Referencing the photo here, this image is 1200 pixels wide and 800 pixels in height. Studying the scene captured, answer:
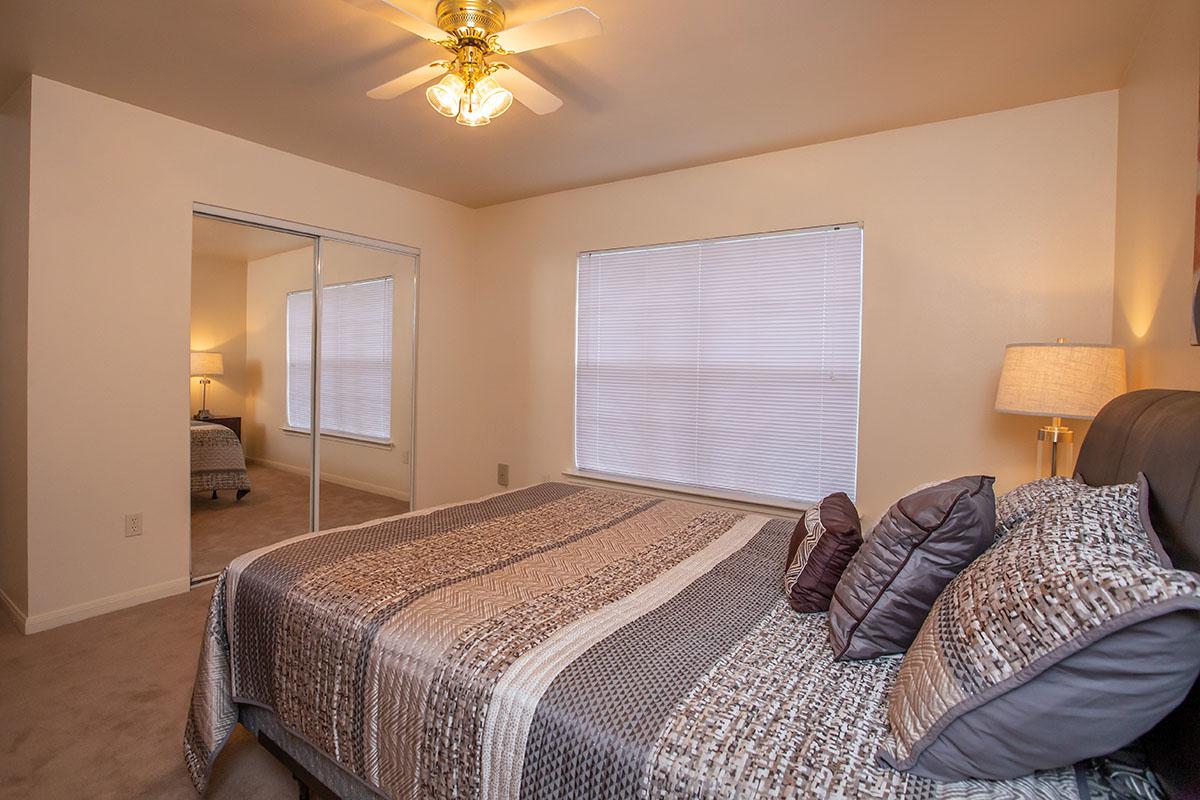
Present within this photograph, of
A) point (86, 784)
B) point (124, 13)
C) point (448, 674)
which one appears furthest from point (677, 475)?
point (124, 13)

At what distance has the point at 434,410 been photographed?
14.7 ft

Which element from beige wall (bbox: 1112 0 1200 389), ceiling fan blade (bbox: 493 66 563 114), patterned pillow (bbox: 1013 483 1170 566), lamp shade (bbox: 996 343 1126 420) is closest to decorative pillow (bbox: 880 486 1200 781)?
patterned pillow (bbox: 1013 483 1170 566)

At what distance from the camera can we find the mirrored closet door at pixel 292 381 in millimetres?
3316

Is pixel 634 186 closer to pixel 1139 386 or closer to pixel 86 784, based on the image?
pixel 1139 386

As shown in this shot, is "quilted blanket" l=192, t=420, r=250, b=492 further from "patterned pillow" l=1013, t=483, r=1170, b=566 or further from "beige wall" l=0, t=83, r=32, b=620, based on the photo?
"patterned pillow" l=1013, t=483, r=1170, b=566

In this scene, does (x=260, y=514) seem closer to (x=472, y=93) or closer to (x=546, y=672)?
(x=472, y=93)

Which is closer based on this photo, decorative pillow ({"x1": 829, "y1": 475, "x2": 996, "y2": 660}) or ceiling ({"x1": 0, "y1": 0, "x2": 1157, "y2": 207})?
decorative pillow ({"x1": 829, "y1": 475, "x2": 996, "y2": 660})

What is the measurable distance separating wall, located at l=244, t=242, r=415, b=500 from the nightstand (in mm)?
46

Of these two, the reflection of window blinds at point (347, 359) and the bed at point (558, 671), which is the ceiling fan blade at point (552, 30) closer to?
the bed at point (558, 671)

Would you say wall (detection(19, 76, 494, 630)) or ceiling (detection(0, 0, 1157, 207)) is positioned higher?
ceiling (detection(0, 0, 1157, 207))

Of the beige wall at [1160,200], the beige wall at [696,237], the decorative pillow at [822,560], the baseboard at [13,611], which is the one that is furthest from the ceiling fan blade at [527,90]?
the baseboard at [13,611]

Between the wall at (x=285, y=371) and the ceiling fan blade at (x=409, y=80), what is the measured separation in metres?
1.83

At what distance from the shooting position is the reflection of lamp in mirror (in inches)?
128

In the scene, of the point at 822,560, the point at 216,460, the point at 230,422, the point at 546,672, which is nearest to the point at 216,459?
the point at 216,460
